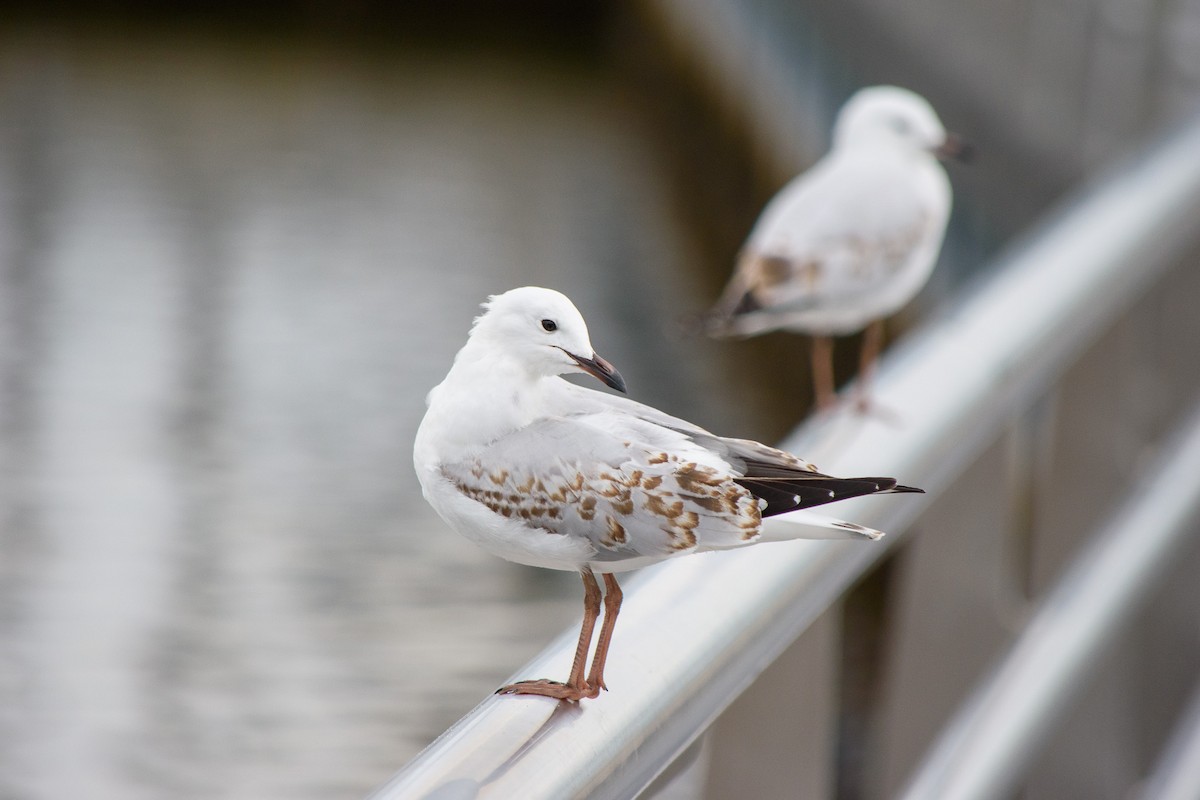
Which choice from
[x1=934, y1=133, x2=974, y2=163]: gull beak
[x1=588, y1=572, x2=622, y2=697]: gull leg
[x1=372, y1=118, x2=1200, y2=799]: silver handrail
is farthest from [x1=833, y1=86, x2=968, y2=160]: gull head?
[x1=588, y1=572, x2=622, y2=697]: gull leg

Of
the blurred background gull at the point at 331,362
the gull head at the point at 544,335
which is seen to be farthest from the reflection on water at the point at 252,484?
the gull head at the point at 544,335

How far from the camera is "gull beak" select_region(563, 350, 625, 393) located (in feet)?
1.47

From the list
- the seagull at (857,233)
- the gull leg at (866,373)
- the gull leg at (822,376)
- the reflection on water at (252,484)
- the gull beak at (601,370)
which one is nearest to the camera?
the gull beak at (601,370)

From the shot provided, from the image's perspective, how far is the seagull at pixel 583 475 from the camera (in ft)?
1.56

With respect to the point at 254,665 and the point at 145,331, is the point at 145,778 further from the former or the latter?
the point at 145,331

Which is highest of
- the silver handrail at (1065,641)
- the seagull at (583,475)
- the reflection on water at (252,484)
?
the seagull at (583,475)

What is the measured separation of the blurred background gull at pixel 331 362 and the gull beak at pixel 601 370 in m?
0.72

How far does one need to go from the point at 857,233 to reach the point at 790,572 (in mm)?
772

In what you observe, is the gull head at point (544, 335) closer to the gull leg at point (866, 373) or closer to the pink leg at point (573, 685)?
the pink leg at point (573, 685)

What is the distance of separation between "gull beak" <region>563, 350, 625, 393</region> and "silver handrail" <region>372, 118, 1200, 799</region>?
15cm

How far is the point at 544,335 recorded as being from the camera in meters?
0.45

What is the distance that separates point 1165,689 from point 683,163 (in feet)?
22.2

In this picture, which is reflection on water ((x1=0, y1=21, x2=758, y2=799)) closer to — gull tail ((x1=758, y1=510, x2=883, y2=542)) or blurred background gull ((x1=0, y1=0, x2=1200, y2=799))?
blurred background gull ((x1=0, y1=0, x2=1200, y2=799))

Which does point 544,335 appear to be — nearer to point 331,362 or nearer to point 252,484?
point 331,362
